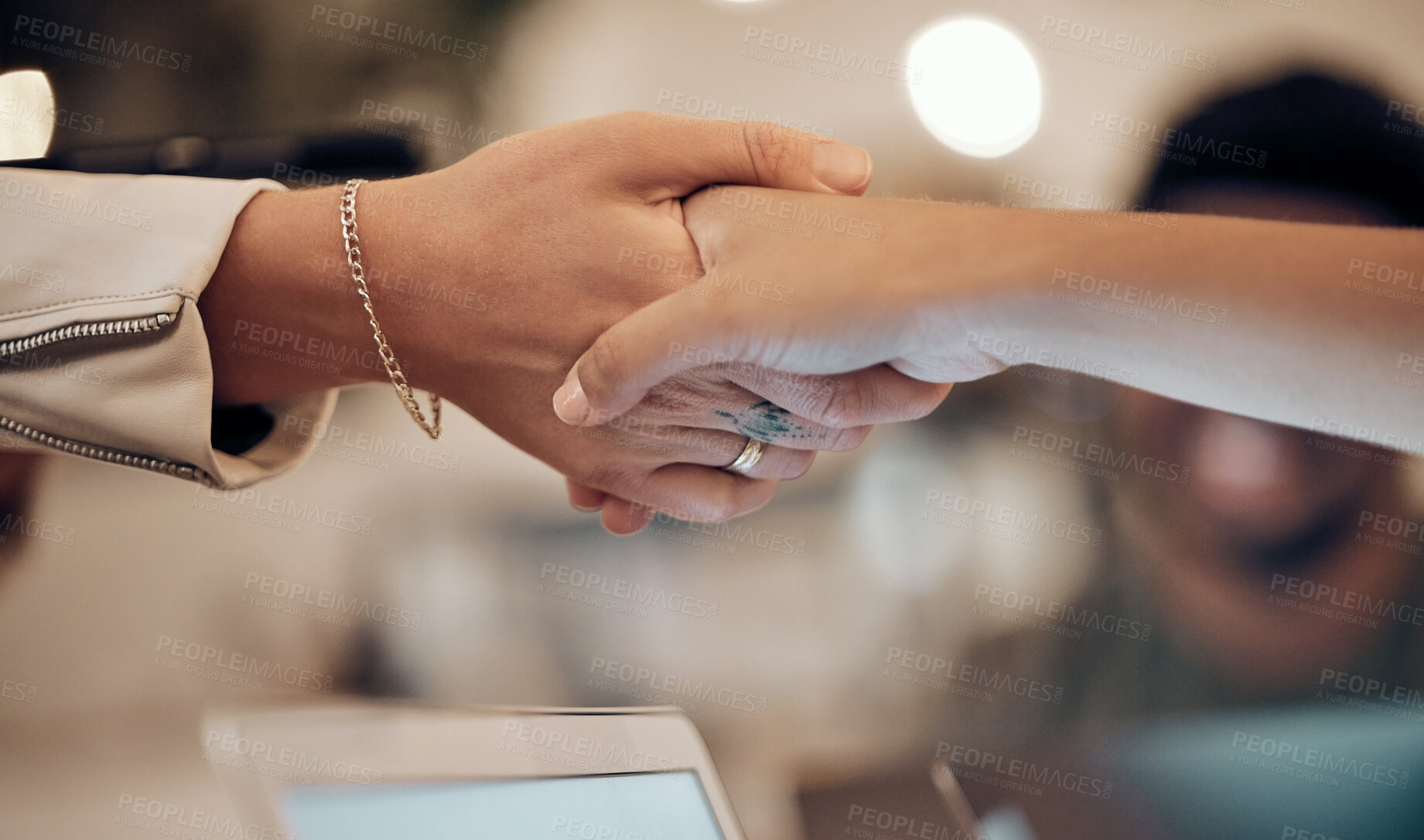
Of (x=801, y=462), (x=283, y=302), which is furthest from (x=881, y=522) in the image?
(x=283, y=302)

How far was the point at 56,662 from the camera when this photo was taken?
0.83m

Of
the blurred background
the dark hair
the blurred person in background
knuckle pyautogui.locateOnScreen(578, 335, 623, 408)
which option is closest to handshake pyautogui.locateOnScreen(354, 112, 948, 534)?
knuckle pyautogui.locateOnScreen(578, 335, 623, 408)

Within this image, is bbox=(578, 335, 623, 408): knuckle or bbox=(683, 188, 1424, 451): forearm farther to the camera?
bbox=(578, 335, 623, 408): knuckle

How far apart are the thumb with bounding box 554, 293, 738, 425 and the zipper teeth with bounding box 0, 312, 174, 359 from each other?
0.32 metres

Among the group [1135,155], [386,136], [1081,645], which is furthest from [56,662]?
[1135,155]

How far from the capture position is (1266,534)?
107 centimetres

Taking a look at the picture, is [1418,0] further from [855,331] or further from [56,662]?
[56,662]

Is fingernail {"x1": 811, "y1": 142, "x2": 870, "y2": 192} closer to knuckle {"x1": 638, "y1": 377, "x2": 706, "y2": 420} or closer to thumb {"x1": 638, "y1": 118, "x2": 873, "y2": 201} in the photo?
thumb {"x1": 638, "y1": 118, "x2": 873, "y2": 201}

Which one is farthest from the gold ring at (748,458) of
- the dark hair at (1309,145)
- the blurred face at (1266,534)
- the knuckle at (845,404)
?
the dark hair at (1309,145)

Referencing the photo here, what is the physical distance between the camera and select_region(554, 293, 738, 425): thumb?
56cm

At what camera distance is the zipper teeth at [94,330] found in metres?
0.54

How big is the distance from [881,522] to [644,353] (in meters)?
0.63

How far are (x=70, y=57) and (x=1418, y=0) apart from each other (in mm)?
2093

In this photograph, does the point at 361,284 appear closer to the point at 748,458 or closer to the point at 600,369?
the point at 600,369
